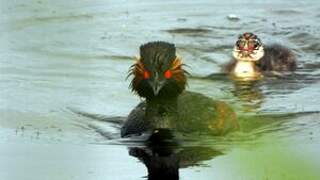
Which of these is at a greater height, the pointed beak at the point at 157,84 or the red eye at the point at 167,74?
the red eye at the point at 167,74

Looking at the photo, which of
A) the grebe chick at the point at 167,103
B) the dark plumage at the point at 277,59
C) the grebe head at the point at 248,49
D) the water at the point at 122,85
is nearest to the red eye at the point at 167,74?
the grebe chick at the point at 167,103

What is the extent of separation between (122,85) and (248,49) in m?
2.24

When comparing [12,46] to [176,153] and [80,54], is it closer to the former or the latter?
[80,54]

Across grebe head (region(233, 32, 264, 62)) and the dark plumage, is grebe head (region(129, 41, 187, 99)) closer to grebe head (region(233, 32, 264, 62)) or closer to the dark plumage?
grebe head (region(233, 32, 264, 62))

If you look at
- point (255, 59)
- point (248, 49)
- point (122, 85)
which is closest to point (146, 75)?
point (122, 85)

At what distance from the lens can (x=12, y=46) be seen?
575 inches

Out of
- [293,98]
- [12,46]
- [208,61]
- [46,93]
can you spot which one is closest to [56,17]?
[12,46]

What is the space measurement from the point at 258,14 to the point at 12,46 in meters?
4.62

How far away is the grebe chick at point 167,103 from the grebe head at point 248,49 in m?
4.58

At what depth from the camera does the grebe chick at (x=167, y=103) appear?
860cm

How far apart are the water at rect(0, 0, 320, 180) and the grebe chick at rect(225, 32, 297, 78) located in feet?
0.79

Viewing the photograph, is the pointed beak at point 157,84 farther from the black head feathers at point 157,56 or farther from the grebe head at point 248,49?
the grebe head at point 248,49

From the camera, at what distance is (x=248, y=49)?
13.8m

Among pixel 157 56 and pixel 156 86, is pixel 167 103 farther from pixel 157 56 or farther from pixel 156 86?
pixel 157 56
